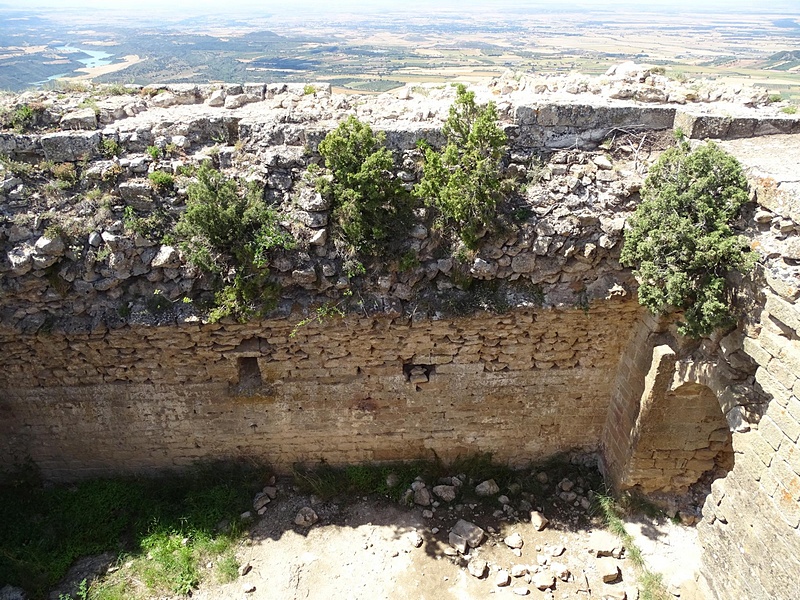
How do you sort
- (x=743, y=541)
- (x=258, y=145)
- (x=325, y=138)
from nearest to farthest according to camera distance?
(x=743, y=541)
(x=325, y=138)
(x=258, y=145)

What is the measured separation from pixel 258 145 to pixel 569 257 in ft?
13.0

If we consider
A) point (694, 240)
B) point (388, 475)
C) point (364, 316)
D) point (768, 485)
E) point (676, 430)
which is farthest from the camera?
point (388, 475)

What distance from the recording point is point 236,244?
5781mm

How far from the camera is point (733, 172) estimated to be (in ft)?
16.5

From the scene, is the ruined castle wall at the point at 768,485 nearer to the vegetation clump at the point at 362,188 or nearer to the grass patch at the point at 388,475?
the grass patch at the point at 388,475

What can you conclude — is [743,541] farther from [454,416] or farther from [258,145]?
[258,145]

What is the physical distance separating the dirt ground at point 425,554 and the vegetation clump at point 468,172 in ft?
12.4

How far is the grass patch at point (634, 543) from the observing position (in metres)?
5.88

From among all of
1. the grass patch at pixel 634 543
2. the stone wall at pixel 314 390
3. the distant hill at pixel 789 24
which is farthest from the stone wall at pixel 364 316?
the distant hill at pixel 789 24

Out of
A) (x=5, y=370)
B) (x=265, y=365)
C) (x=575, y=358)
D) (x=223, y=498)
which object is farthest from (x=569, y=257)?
(x=5, y=370)

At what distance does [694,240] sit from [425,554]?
478 cm

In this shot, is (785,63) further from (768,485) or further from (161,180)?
(161,180)

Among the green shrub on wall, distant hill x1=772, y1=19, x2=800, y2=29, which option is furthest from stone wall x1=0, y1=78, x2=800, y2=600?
distant hill x1=772, y1=19, x2=800, y2=29

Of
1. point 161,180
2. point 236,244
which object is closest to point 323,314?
point 236,244
